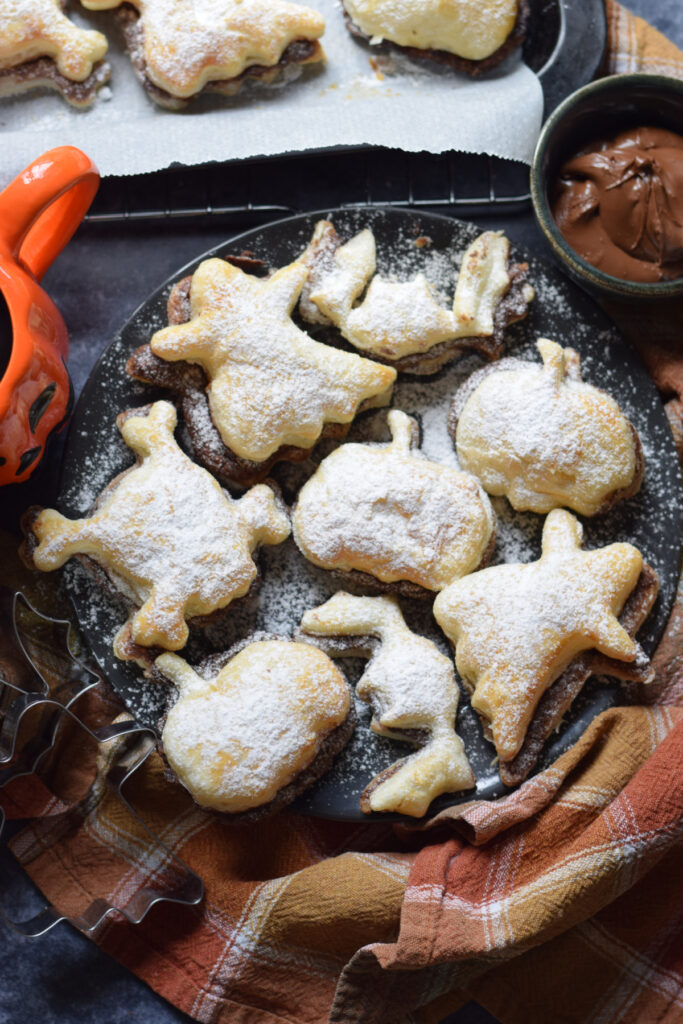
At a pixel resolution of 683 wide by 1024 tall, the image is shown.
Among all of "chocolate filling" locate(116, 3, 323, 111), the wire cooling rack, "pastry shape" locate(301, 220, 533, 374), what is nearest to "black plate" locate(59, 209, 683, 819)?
"pastry shape" locate(301, 220, 533, 374)

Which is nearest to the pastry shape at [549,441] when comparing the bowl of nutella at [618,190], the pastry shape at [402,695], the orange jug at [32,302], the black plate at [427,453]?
the black plate at [427,453]

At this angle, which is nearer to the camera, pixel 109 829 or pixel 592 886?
pixel 592 886

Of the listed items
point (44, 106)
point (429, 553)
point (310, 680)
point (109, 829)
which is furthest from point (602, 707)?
point (44, 106)

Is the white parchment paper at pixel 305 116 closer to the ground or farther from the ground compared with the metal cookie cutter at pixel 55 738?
farther from the ground

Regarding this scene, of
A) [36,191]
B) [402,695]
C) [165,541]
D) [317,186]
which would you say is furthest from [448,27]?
[402,695]

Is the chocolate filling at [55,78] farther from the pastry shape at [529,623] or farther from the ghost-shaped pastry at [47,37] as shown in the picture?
the pastry shape at [529,623]

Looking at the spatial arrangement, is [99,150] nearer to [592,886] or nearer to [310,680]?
[310,680]

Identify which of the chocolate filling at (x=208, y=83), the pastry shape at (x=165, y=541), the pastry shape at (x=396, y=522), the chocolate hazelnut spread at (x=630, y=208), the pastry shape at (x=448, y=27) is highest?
the chocolate filling at (x=208, y=83)

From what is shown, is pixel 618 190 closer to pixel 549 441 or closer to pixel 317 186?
pixel 549 441

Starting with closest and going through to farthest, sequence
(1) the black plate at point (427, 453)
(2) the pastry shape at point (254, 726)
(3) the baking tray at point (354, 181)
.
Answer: (2) the pastry shape at point (254, 726) < (1) the black plate at point (427, 453) < (3) the baking tray at point (354, 181)
